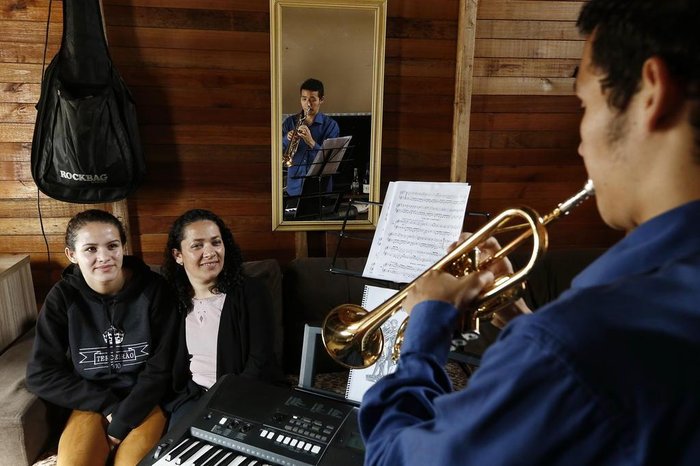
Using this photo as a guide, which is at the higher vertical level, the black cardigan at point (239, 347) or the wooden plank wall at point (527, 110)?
the wooden plank wall at point (527, 110)

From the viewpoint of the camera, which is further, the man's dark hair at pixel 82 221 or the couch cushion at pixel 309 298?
the couch cushion at pixel 309 298

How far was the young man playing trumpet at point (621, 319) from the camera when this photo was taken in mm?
485

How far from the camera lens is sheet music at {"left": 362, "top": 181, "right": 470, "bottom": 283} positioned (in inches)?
59.0

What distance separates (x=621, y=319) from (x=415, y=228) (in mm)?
1058

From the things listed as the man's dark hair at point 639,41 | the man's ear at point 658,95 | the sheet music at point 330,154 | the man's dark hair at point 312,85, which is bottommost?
the sheet music at point 330,154

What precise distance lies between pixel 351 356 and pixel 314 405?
20 cm

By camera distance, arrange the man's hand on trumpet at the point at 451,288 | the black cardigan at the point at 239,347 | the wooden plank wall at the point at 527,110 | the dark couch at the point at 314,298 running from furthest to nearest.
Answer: the wooden plank wall at the point at 527,110 → the dark couch at the point at 314,298 → the black cardigan at the point at 239,347 → the man's hand on trumpet at the point at 451,288

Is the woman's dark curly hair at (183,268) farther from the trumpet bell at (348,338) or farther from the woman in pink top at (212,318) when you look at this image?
Answer: the trumpet bell at (348,338)

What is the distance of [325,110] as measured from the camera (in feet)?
8.77

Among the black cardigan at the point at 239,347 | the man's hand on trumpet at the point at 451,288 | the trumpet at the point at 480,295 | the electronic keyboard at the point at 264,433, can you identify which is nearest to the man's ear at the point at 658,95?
the trumpet at the point at 480,295

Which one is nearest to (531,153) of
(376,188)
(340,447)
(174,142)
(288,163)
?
(376,188)

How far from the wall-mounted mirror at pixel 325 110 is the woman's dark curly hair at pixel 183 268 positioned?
1.90 feet

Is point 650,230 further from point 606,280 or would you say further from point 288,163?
point 288,163

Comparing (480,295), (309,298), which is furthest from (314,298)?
(480,295)
